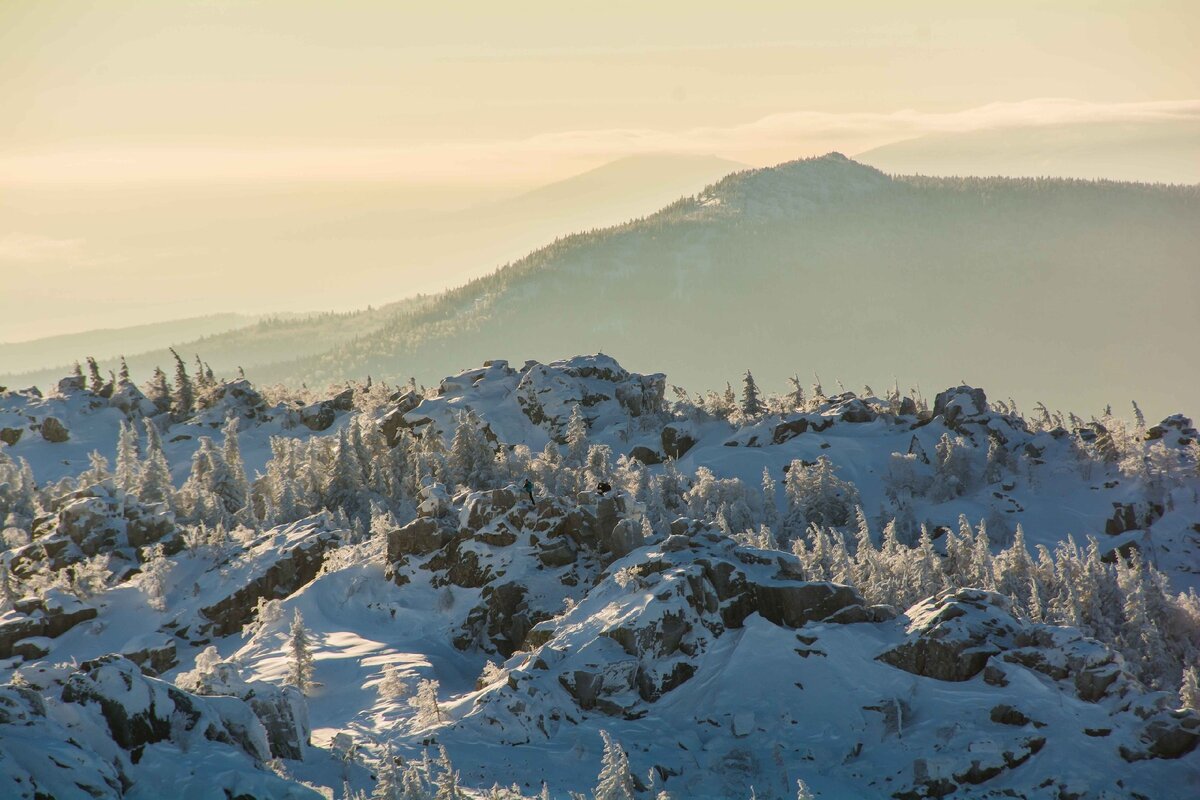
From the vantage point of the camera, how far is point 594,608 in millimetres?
82188

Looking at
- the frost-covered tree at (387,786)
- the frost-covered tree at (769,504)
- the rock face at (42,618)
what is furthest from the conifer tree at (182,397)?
the frost-covered tree at (387,786)

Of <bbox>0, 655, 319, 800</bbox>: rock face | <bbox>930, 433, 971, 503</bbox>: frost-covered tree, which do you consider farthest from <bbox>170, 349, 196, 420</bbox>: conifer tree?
<bbox>0, 655, 319, 800</bbox>: rock face

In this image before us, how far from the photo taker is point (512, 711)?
70.6 m

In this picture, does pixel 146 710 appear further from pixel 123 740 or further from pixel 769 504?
pixel 769 504

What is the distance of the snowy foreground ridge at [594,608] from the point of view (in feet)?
201

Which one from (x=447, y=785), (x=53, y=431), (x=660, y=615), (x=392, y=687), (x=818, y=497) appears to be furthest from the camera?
(x=53, y=431)

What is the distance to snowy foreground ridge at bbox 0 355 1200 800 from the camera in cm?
6141

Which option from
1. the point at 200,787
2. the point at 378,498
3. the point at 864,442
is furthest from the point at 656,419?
the point at 200,787

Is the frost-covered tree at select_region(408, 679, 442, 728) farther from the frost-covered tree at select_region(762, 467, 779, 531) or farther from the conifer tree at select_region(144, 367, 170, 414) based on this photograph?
the conifer tree at select_region(144, 367, 170, 414)

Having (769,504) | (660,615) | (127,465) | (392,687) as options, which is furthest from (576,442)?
(392,687)

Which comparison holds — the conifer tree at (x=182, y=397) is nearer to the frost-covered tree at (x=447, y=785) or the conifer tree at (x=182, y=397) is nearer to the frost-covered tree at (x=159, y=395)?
the frost-covered tree at (x=159, y=395)

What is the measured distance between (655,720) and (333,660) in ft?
84.4

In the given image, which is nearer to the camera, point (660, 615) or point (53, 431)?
point (660, 615)

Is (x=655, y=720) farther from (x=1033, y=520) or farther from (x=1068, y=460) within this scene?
(x=1068, y=460)
